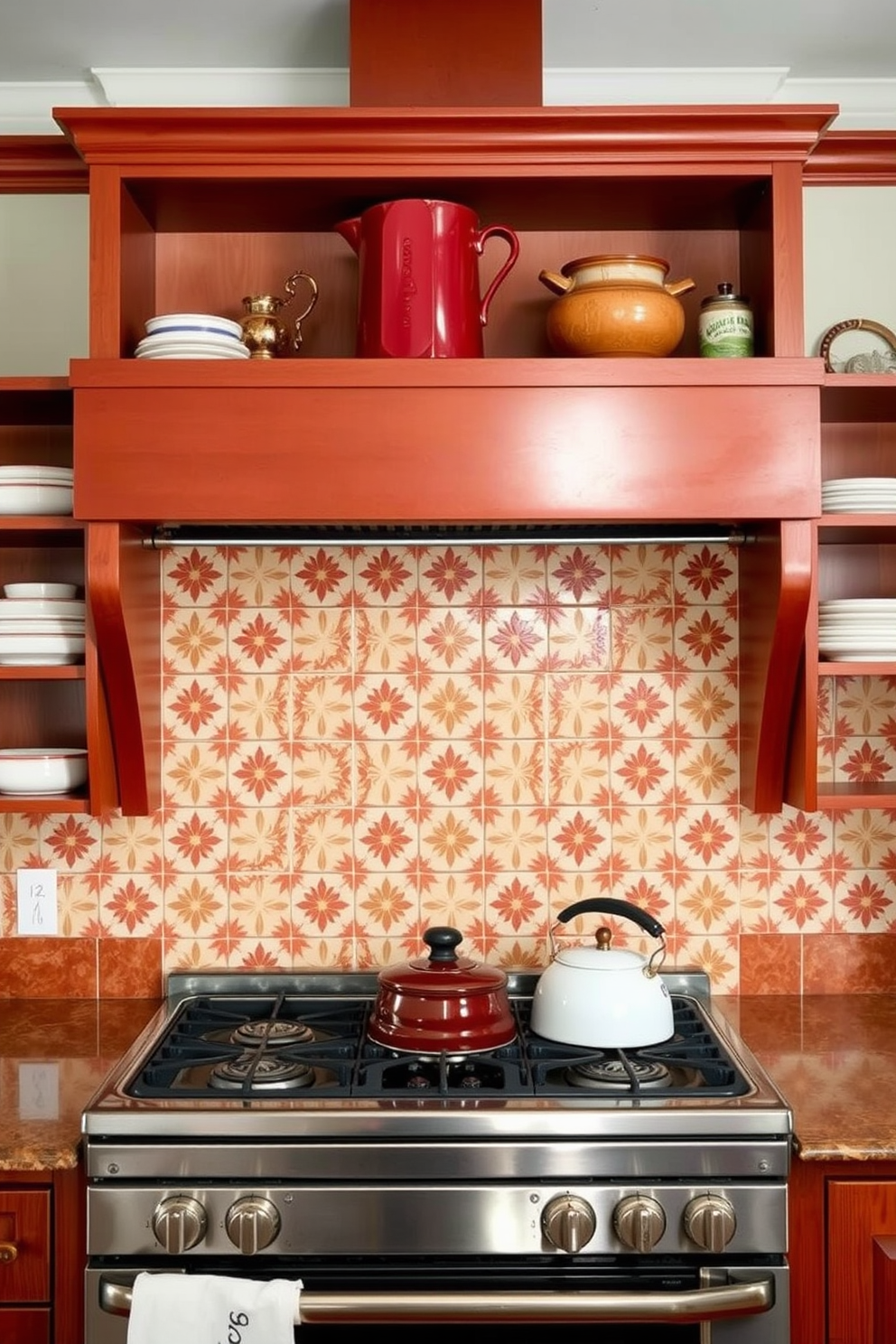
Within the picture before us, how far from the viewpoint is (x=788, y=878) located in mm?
2234

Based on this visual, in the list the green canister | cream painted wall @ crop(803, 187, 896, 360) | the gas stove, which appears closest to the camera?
the gas stove

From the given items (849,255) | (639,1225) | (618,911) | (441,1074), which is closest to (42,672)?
(441,1074)

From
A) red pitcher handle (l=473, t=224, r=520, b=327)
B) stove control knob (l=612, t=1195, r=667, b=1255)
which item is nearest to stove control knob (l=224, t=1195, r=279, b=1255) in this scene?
stove control knob (l=612, t=1195, r=667, b=1255)

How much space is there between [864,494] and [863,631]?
0.22 m

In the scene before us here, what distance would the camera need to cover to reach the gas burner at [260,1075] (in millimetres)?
1722

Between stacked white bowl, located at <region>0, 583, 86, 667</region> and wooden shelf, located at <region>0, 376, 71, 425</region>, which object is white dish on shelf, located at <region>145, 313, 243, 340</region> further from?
stacked white bowl, located at <region>0, 583, 86, 667</region>

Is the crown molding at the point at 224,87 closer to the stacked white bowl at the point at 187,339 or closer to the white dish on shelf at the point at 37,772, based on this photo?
the stacked white bowl at the point at 187,339

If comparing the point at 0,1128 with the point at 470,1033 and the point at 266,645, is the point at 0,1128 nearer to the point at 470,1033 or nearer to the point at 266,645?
the point at 470,1033

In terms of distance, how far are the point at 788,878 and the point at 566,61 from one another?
150cm

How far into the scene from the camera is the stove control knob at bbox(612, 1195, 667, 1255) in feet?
5.20

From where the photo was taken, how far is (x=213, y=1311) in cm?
152

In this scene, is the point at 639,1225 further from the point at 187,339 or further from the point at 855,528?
the point at 187,339

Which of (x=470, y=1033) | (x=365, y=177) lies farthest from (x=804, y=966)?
(x=365, y=177)

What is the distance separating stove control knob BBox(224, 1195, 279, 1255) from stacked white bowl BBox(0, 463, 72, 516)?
109 cm
